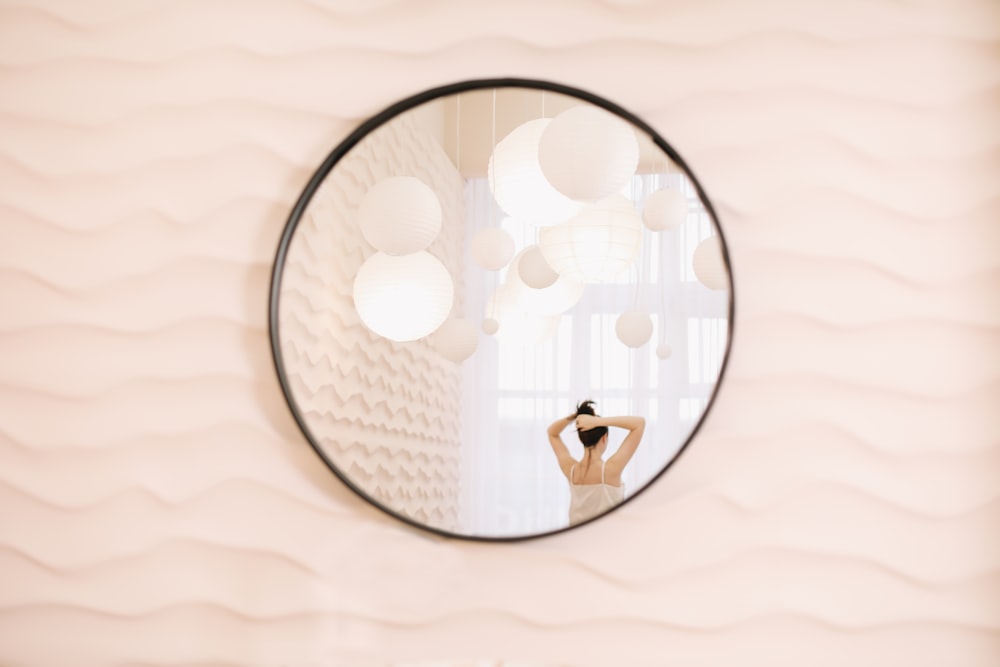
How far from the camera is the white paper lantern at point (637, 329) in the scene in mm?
1212

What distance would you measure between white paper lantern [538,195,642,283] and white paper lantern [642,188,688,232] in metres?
0.02

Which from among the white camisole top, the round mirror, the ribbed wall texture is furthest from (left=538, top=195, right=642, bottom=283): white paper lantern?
the white camisole top

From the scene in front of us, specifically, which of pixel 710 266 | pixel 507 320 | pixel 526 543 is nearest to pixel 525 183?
pixel 507 320

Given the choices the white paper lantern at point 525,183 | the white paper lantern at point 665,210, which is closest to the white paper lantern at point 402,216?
the white paper lantern at point 525,183

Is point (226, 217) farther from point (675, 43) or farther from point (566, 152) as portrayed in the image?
point (675, 43)

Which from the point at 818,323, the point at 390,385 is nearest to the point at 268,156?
the point at 390,385

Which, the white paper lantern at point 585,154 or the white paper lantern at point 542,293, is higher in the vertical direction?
the white paper lantern at point 585,154

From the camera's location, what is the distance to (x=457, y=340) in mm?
1242

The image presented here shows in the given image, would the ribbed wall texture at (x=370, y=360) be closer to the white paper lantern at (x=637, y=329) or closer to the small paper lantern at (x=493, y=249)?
the small paper lantern at (x=493, y=249)

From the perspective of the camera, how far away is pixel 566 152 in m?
1.17

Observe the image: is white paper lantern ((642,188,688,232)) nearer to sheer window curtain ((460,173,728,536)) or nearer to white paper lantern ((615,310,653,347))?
sheer window curtain ((460,173,728,536))

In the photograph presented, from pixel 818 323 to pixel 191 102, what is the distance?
3.76 feet

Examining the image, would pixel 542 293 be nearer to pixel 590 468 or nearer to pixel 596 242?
pixel 596 242

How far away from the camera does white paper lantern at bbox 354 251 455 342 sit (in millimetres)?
1243
